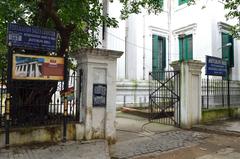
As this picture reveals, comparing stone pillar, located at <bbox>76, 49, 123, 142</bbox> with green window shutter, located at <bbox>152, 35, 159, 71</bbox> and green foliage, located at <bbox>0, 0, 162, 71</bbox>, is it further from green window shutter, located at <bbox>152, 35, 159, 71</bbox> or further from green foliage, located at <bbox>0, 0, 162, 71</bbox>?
green window shutter, located at <bbox>152, 35, 159, 71</bbox>

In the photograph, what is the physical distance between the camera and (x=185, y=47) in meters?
17.4

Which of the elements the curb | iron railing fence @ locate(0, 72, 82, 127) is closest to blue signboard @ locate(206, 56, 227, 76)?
the curb

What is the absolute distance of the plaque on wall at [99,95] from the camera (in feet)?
23.4

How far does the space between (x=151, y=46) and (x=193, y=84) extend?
708 centimetres

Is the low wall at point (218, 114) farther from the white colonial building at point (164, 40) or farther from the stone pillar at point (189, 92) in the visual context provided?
the white colonial building at point (164, 40)

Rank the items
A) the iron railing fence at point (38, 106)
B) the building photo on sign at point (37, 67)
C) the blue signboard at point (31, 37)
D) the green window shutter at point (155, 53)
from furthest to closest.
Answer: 1. the green window shutter at point (155, 53)
2. the iron railing fence at point (38, 106)
3. the building photo on sign at point (37, 67)
4. the blue signboard at point (31, 37)

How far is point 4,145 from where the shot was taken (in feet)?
19.5

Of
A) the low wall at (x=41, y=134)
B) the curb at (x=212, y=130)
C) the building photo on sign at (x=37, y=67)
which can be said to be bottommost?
the curb at (x=212, y=130)

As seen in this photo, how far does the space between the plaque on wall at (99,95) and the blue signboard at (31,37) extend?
1.54 metres

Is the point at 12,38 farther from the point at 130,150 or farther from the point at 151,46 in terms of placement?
the point at 151,46

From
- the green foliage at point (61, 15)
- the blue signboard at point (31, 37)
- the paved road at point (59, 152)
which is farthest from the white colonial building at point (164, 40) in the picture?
the paved road at point (59, 152)

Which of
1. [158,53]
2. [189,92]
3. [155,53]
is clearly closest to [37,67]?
[189,92]

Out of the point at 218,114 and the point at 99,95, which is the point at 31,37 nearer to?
the point at 99,95

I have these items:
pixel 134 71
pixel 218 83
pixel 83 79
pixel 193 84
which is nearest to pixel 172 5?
pixel 134 71
